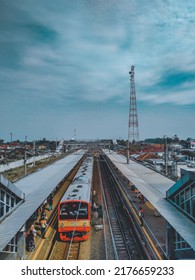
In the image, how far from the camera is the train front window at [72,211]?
27.4ft

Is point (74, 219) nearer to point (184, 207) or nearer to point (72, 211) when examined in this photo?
point (72, 211)

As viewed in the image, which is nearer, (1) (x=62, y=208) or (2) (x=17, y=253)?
(2) (x=17, y=253)

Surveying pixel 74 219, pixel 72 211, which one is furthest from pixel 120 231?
pixel 72 211

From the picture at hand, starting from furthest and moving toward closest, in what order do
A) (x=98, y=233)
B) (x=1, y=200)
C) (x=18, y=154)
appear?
(x=18, y=154)
(x=98, y=233)
(x=1, y=200)

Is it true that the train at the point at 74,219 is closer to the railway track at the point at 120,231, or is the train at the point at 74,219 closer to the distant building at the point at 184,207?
the railway track at the point at 120,231

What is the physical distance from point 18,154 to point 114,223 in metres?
28.5

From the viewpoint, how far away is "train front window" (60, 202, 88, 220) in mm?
8344

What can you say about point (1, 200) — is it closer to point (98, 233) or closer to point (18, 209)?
point (18, 209)

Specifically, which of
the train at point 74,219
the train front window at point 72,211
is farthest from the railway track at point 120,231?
the train front window at point 72,211

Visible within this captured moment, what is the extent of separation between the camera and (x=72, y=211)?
8.36 meters

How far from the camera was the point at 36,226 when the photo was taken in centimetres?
988
